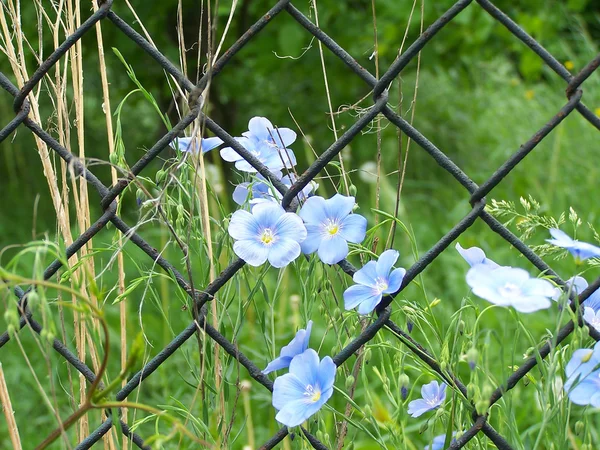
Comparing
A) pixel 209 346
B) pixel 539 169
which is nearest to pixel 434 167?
pixel 539 169

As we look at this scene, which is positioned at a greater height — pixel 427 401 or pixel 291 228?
pixel 291 228

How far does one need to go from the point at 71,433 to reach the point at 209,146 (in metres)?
1.28

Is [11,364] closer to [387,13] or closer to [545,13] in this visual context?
[387,13]

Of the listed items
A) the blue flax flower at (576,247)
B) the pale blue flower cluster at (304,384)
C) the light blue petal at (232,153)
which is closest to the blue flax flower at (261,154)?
the light blue petal at (232,153)

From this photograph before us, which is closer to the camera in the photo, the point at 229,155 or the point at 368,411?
the point at 368,411

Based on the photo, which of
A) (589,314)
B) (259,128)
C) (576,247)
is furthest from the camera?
(259,128)

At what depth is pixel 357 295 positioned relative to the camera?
2.75ft

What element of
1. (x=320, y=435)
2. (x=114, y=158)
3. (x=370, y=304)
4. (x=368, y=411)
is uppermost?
(x=114, y=158)

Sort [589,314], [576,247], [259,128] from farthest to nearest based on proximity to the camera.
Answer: [259,128], [589,314], [576,247]

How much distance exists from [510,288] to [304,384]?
10.0 inches

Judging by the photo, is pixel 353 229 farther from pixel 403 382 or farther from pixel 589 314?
pixel 589 314

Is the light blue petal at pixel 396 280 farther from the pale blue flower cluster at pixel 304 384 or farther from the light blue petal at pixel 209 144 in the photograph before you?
the light blue petal at pixel 209 144

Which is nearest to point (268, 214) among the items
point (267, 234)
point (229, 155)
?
point (267, 234)

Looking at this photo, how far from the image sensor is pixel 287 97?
4211 millimetres
